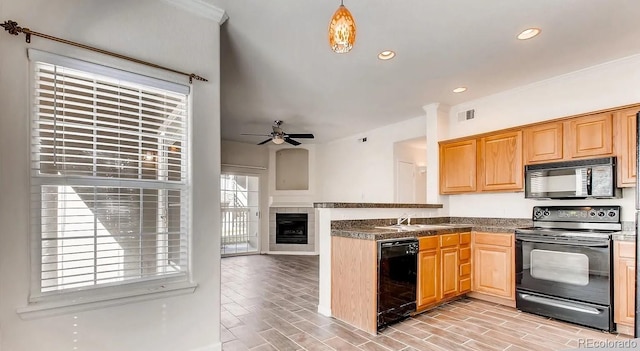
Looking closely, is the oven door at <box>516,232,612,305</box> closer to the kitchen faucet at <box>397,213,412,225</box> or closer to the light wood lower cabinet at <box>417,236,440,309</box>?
the light wood lower cabinet at <box>417,236,440,309</box>

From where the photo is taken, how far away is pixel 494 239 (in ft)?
12.8

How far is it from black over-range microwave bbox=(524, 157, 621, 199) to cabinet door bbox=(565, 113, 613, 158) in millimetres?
99

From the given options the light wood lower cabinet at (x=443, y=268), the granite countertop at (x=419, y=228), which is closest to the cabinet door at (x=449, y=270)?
A: the light wood lower cabinet at (x=443, y=268)

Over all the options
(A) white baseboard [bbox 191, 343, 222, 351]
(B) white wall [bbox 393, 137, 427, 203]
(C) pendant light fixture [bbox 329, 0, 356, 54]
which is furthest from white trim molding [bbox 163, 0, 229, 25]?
(B) white wall [bbox 393, 137, 427, 203]

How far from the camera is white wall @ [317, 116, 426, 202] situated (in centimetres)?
621

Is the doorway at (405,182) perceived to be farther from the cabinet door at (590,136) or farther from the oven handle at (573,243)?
the cabinet door at (590,136)

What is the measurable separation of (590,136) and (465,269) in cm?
202

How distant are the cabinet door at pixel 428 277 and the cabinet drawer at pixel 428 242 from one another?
0.14 feet

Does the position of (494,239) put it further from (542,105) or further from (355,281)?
(355,281)

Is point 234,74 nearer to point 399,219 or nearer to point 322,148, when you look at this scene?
point 399,219

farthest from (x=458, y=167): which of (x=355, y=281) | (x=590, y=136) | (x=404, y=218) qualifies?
(x=355, y=281)

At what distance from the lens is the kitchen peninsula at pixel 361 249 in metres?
3.07

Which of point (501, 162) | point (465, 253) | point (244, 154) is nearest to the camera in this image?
point (465, 253)

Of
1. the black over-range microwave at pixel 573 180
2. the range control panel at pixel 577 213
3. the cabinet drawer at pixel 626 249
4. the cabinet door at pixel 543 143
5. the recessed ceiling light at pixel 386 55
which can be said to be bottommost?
the cabinet drawer at pixel 626 249
